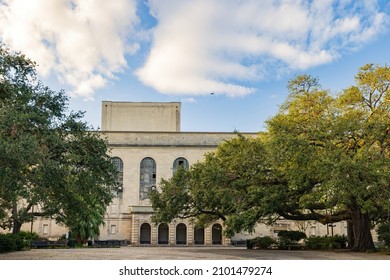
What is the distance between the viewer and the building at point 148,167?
55.2 meters

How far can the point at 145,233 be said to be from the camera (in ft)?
184

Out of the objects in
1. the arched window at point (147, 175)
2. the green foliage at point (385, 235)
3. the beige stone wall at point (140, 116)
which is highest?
the beige stone wall at point (140, 116)

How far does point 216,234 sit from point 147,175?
10.7m

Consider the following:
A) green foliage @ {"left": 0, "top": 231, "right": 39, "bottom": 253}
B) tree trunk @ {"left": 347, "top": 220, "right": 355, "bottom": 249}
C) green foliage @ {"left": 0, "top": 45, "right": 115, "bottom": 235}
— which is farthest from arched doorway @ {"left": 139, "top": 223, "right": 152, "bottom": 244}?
green foliage @ {"left": 0, "top": 45, "right": 115, "bottom": 235}

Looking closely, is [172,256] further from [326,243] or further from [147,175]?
[147,175]

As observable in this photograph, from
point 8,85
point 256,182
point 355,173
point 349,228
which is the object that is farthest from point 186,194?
point 8,85

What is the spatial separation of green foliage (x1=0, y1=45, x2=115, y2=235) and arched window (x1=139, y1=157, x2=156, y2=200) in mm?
34946

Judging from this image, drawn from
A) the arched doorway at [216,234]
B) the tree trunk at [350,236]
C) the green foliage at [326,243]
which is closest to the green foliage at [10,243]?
the green foliage at [326,243]

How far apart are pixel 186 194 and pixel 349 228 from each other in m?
11.0

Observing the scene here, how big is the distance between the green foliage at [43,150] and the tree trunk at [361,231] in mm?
14385

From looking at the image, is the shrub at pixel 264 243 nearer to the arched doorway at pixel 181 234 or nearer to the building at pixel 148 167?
the building at pixel 148 167

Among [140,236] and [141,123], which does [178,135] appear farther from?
[140,236]

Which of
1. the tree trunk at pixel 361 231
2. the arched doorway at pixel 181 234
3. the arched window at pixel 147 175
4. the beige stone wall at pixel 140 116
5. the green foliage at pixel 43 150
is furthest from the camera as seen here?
the beige stone wall at pixel 140 116

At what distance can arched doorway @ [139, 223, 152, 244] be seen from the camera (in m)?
55.8
